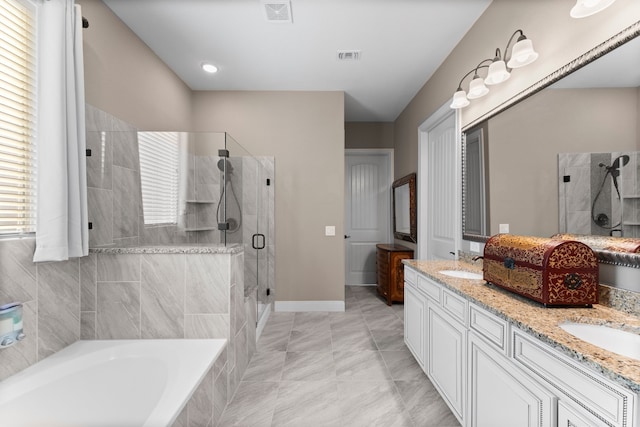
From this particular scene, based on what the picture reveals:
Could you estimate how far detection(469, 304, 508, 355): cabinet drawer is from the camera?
4.08 ft

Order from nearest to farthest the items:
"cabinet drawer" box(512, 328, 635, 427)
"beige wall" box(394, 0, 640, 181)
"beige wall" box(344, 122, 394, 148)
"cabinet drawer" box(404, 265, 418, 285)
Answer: "cabinet drawer" box(512, 328, 635, 427) → "beige wall" box(394, 0, 640, 181) → "cabinet drawer" box(404, 265, 418, 285) → "beige wall" box(344, 122, 394, 148)

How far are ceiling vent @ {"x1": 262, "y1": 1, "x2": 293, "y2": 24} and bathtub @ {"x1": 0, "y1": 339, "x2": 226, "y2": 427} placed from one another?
242cm

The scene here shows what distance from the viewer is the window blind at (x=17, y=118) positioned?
145cm

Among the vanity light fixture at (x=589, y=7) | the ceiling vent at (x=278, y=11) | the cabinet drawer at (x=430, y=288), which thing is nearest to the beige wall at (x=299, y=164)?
the ceiling vent at (x=278, y=11)

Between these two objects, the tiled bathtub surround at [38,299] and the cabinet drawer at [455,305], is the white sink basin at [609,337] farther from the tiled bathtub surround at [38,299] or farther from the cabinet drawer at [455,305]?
the tiled bathtub surround at [38,299]

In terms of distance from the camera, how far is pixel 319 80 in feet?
11.1

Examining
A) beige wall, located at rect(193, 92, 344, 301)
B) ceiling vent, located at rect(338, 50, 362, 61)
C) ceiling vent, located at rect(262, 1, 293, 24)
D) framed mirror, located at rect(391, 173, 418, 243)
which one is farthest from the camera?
framed mirror, located at rect(391, 173, 418, 243)

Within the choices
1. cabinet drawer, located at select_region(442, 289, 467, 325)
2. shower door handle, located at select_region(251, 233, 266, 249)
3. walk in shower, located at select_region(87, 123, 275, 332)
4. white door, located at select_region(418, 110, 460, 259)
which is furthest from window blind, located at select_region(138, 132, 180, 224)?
white door, located at select_region(418, 110, 460, 259)

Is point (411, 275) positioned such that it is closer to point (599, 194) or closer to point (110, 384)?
point (599, 194)

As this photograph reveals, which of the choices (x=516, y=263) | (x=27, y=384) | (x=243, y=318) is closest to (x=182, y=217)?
(x=243, y=318)

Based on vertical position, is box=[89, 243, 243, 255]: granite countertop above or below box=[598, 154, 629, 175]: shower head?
below

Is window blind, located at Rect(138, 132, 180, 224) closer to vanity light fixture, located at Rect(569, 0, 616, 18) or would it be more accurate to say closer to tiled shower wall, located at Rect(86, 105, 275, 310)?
tiled shower wall, located at Rect(86, 105, 275, 310)

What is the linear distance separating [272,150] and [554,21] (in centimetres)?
283

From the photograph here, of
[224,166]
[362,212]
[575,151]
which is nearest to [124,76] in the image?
[224,166]
